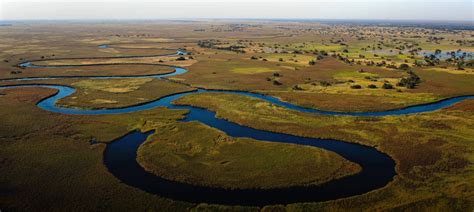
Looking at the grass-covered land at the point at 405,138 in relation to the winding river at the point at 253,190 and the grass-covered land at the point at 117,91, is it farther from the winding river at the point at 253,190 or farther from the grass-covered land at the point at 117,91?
the grass-covered land at the point at 117,91

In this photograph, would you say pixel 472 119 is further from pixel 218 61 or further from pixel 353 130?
pixel 218 61

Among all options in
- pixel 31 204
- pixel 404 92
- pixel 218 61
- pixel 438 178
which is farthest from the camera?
pixel 218 61

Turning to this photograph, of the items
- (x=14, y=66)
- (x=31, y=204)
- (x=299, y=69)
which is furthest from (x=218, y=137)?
(x=14, y=66)

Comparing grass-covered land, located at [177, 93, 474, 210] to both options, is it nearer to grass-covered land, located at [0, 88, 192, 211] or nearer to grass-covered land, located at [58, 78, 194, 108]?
grass-covered land, located at [58, 78, 194, 108]

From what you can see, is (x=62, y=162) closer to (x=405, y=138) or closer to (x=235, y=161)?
(x=235, y=161)

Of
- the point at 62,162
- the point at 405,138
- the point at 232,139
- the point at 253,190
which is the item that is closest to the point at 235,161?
the point at 253,190

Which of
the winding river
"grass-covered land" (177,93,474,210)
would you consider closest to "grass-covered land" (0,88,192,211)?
the winding river
